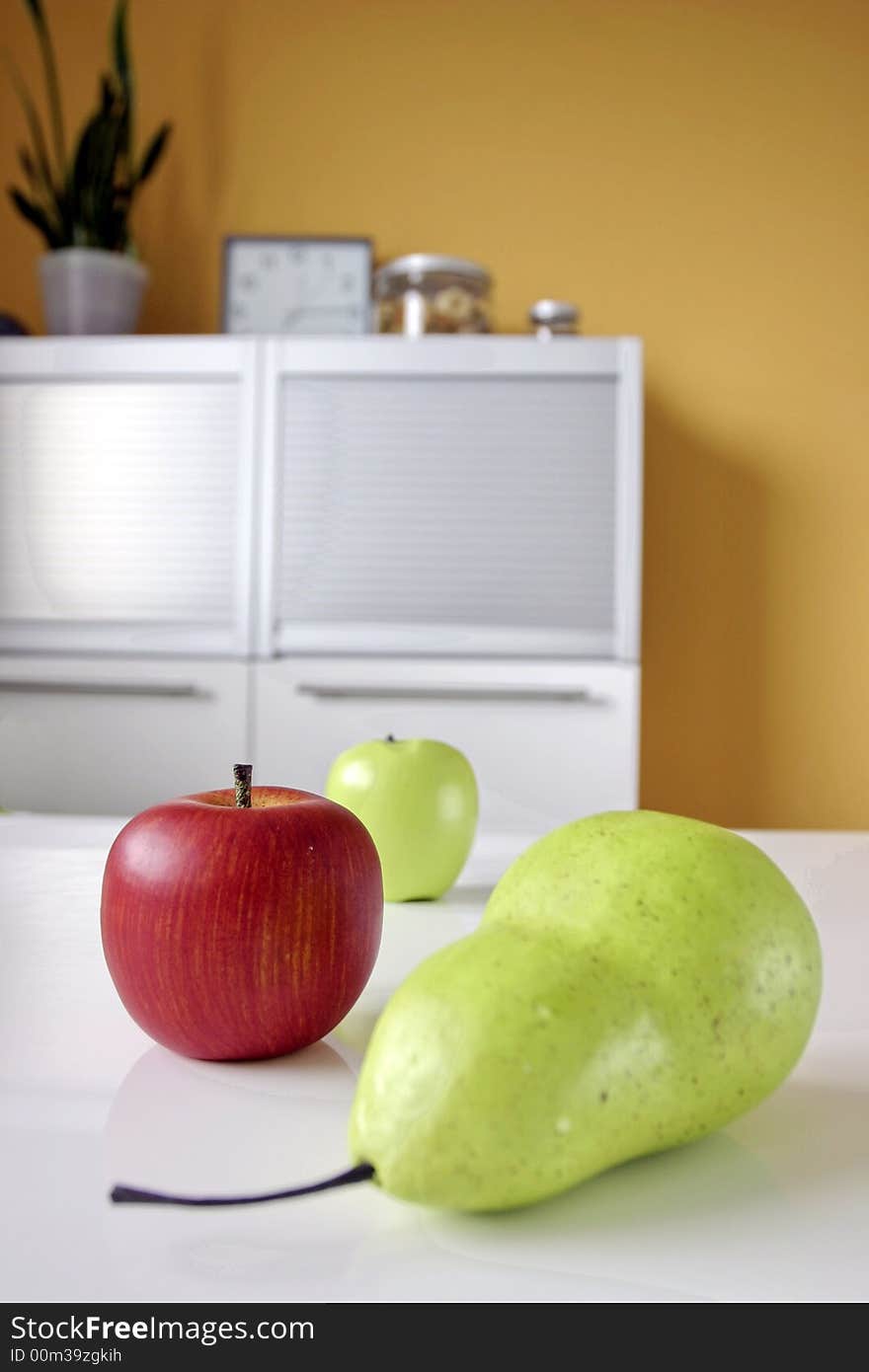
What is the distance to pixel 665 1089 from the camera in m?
0.30

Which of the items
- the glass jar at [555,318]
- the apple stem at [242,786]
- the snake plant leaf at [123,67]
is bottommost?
the apple stem at [242,786]

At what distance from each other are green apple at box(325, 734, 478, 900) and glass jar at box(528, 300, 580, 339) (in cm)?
196

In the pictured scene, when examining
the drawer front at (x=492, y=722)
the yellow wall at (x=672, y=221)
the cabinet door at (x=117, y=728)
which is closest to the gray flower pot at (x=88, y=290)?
the yellow wall at (x=672, y=221)

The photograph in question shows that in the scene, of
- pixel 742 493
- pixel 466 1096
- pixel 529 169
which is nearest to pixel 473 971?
A: pixel 466 1096

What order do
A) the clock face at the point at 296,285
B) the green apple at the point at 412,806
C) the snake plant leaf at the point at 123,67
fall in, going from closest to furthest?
the green apple at the point at 412,806 → the snake plant leaf at the point at 123,67 → the clock face at the point at 296,285

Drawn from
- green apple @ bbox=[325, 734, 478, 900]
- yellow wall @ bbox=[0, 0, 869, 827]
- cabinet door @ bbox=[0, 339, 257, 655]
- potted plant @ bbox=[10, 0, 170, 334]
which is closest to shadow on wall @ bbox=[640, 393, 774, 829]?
yellow wall @ bbox=[0, 0, 869, 827]

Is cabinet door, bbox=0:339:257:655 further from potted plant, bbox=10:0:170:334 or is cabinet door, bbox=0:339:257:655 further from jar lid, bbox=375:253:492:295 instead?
jar lid, bbox=375:253:492:295

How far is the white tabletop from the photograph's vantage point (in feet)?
0.87

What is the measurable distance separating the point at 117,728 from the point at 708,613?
1.48 metres

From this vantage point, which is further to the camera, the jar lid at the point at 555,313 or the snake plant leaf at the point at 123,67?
the snake plant leaf at the point at 123,67

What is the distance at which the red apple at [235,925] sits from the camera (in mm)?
401

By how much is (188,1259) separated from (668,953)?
0.49 ft

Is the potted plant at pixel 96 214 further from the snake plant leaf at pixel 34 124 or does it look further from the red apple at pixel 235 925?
the red apple at pixel 235 925

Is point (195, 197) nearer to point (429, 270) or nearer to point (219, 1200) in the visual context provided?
point (429, 270)
